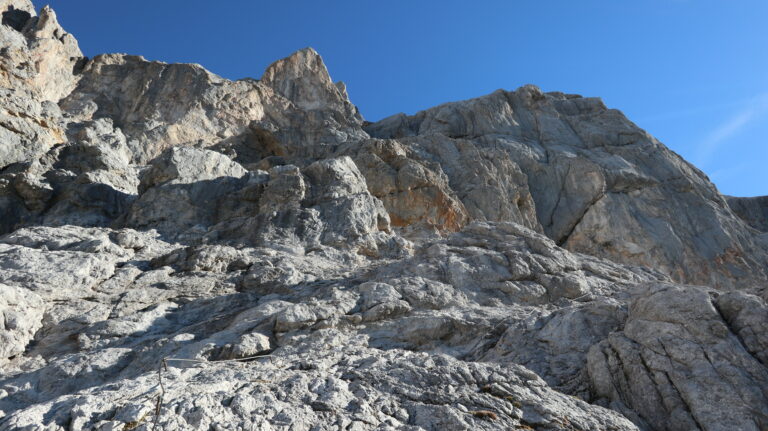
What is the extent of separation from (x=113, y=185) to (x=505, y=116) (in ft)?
116

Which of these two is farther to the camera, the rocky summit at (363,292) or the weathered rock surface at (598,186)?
the weathered rock surface at (598,186)

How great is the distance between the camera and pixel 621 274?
18047mm

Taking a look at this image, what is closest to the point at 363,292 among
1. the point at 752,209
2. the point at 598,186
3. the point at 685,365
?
the point at 685,365

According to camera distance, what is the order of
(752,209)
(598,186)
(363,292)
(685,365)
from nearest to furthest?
(685,365)
(363,292)
(598,186)
(752,209)

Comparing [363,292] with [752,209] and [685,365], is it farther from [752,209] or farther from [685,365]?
[752,209]

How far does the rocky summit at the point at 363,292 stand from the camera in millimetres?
7629

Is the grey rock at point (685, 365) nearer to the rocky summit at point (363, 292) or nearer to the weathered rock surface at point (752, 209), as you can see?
the rocky summit at point (363, 292)

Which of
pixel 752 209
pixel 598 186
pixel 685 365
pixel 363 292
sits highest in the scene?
pixel 752 209

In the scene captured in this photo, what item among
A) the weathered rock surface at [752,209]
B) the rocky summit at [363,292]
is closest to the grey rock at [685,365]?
the rocky summit at [363,292]

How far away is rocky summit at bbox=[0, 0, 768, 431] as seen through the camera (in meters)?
7.63

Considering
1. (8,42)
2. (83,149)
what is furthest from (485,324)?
(8,42)

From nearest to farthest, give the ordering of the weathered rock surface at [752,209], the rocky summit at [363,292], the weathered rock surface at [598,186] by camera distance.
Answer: the rocky summit at [363,292] → the weathered rock surface at [598,186] → the weathered rock surface at [752,209]

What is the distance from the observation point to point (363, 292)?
14.5 meters

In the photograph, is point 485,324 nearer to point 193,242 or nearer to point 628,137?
point 193,242
